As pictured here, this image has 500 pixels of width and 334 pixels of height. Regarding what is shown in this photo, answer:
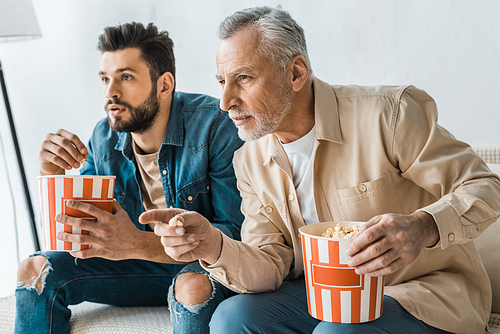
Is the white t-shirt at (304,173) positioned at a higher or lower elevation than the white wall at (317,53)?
lower

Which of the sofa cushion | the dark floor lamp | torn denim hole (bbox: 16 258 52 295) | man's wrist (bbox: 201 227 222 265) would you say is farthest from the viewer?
the dark floor lamp

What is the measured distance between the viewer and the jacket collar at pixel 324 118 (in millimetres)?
1176

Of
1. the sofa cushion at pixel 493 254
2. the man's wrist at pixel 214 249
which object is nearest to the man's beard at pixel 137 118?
the man's wrist at pixel 214 249

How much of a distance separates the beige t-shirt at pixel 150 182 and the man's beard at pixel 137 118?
4.1 inches

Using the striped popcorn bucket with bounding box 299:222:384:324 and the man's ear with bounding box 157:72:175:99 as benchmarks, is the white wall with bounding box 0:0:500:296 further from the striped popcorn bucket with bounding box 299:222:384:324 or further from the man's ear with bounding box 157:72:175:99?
the striped popcorn bucket with bounding box 299:222:384:324

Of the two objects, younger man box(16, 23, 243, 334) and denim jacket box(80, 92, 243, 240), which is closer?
younger man box(16, 23, 243, 334)

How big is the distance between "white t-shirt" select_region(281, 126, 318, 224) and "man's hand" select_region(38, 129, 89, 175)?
25.3 inches

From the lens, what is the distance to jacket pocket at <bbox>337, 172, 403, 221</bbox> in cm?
113

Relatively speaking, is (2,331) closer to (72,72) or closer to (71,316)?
(71,316)

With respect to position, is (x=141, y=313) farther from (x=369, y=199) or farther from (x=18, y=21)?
(x=18, y=21)

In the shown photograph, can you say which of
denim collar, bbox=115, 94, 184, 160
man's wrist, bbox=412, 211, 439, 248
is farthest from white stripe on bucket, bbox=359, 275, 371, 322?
denim collar, bbox=115, 94, 184, 160

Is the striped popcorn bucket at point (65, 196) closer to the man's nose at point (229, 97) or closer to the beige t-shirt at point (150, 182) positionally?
the man's nose at point (229, 97)

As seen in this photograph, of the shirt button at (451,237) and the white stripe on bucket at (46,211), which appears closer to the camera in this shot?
the shirt button at (451,237)

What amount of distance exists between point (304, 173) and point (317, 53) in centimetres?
81
